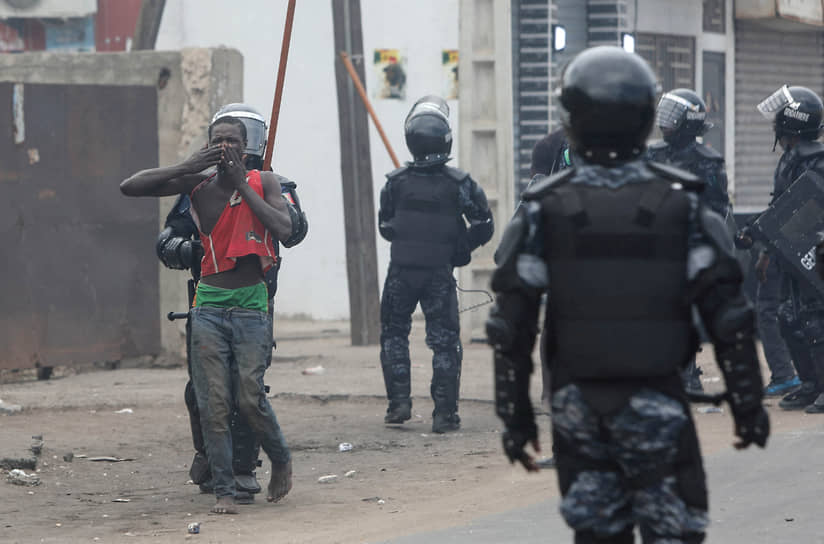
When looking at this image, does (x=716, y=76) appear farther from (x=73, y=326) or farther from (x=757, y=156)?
(x=73, y=326)

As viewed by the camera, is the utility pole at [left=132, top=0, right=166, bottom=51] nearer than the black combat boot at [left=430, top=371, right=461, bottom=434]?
No

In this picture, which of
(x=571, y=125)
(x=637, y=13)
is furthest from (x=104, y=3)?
(x=571, y=125)

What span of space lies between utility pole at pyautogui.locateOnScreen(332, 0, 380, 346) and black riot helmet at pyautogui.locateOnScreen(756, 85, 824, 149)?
19.4 ft

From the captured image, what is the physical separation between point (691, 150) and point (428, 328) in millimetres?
2133

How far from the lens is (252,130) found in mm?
7047

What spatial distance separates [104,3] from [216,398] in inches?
569

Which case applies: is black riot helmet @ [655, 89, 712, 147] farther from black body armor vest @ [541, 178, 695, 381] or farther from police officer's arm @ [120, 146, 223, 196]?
black body armor vest @ [541, 178, 695, 381]

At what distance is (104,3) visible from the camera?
1991cm

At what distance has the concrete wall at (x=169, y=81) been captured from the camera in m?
12.5

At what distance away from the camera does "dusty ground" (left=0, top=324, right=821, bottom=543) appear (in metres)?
6.50

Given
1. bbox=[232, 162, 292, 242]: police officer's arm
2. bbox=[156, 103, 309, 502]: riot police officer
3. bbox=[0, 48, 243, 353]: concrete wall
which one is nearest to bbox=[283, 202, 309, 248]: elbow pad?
bbox=[156, 103, 309, 502]: riot police officer

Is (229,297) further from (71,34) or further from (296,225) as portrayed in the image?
(71,34)

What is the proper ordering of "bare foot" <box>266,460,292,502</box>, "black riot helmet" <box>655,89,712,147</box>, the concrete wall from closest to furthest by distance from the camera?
"bare foot" <box>266,460,292,502</box>, "black riot helmet" <box>655,89,712,147</box>, the concrete wall

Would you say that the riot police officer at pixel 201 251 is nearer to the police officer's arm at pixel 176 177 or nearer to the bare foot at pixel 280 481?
the bare foot at pixel 280 481
